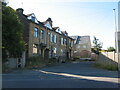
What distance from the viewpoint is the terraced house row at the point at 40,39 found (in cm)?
2672

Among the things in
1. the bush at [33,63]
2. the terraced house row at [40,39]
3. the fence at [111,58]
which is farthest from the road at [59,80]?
the terraced house row at [40,39]

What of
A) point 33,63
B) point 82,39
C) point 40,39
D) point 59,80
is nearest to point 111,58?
point 33,63

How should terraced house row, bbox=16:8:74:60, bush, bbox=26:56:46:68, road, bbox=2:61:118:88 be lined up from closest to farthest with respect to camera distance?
road, bbox=2:61:118:88 < bush, bbox=26:56:46:68 < terraced house row, bbox=16:8:74:60

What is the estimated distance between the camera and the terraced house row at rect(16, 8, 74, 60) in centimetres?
2672

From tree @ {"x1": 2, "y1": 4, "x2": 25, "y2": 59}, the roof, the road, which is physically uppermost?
the roof

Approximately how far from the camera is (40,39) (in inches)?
1206

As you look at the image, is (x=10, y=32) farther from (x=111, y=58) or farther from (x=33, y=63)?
(x=111, y=58)

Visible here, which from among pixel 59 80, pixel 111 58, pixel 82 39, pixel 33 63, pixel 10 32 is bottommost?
pixel 59 80

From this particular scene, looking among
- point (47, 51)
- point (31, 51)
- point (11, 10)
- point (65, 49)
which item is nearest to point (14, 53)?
point (11, 10)

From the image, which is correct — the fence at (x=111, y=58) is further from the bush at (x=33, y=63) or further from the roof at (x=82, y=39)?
the roof at (x=82, y=39)

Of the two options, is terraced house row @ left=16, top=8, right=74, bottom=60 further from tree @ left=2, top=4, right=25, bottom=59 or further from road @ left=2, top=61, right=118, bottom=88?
road @ left=2, top=61, right=118, bottom=88

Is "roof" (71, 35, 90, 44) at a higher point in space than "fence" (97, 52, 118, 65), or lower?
higher

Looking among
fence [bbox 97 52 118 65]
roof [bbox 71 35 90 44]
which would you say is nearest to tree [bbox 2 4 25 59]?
fence [bbox 97 52 118 65]

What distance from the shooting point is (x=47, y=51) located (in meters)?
33.0
